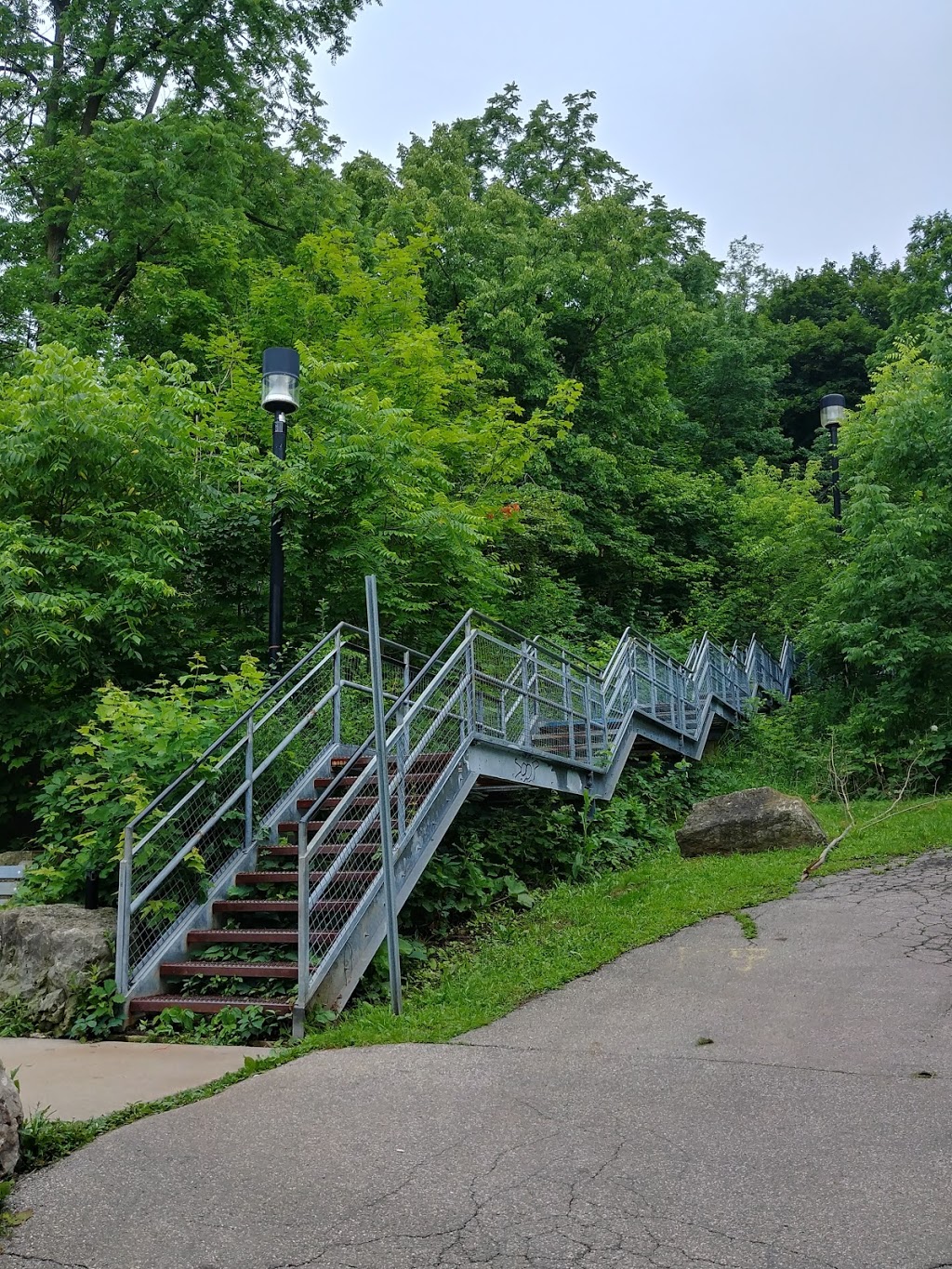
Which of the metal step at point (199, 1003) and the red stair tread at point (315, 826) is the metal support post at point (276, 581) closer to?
the red stair tread at point (315, 826)

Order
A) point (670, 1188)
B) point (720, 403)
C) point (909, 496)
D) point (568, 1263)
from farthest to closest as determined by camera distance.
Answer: point (720, 403), point (909, 496), point (670, 1188), point (568, 1263)

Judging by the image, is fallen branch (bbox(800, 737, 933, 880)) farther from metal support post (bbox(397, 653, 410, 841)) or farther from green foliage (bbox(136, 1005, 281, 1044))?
green foliage (bbox(136, 1005, 281, 1044))

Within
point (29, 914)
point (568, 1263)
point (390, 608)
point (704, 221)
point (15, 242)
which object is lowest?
point (568, 1263)

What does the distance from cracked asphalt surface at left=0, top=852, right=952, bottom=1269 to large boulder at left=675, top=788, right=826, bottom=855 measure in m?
5.04

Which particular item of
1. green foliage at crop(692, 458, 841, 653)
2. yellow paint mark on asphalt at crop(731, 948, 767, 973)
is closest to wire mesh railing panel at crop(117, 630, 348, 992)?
yellow paint mark on asphalt at crop(731, 948, 767, 973)

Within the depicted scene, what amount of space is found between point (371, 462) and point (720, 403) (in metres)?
24.6

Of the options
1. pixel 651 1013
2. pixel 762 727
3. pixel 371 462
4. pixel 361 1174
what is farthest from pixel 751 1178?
pixel 762 727

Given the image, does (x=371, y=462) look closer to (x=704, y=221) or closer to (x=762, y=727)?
(x=762, y=727)

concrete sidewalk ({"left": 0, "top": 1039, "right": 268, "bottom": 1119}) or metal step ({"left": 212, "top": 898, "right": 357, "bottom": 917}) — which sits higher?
metal step ({"left": 212, "top": 898, "right": 357, "bottom": 917})

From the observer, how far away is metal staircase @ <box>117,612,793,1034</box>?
6461 millimetres

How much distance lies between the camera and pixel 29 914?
22.4ft

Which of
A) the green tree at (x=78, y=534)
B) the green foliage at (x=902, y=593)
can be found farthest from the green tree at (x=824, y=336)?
the green tree at (x=78, y=534)

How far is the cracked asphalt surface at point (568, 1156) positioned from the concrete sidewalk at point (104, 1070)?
Answer: 0.41 meters

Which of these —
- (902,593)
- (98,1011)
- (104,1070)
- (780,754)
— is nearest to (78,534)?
(98,1011)
